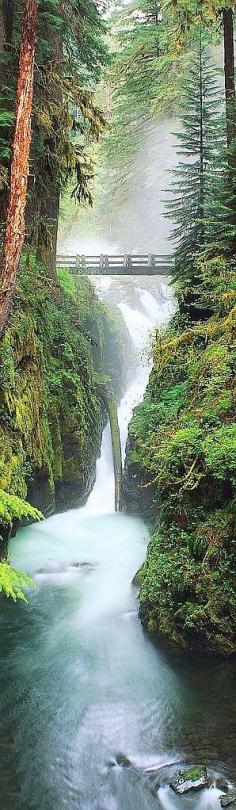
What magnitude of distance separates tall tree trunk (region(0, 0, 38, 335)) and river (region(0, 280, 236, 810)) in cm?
442

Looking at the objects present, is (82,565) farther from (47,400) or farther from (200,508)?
(200,508)

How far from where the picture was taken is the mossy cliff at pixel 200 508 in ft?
22.3

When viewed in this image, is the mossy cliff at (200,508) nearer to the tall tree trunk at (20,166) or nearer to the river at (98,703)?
the river at (98,703)

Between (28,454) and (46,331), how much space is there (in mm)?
3248

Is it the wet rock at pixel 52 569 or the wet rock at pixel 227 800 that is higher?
Answer: the wet rock at pixel 227 800

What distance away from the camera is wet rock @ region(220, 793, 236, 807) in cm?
477

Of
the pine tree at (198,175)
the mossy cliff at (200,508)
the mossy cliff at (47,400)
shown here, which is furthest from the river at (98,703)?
the pine tree at (198,175)

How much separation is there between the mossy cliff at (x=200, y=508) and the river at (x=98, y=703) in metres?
0.43

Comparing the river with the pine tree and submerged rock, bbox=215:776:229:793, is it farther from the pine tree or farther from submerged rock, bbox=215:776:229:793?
the pine tree

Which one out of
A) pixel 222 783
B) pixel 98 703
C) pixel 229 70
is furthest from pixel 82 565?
pixel 229 70

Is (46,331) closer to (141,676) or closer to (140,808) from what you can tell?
(141,676)

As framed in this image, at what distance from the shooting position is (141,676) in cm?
709

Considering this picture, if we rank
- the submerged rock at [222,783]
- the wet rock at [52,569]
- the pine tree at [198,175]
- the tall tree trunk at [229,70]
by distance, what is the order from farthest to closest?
the pine tree at [198,175] < the tall tree trunk at [229,70] < the wet rock at [52,569] < the submerged rock at [222,783]

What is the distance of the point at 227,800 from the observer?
4.80 m
